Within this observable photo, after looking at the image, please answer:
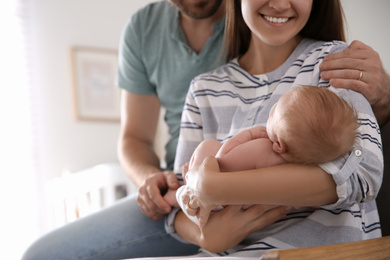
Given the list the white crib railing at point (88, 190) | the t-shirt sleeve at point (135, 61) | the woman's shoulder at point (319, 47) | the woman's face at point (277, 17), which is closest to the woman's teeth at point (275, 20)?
the woman's face at point (277, 17)

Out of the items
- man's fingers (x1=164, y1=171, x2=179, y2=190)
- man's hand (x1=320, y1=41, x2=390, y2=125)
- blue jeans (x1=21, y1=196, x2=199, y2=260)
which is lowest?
blue jeans (x1=21, y1=196, x2=199, y2=260)

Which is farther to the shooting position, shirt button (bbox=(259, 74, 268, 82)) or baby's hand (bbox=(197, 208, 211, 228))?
shirt button (bbox=(259, 74, 268, 82))

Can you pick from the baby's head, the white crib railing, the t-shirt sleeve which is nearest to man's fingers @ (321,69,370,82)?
the baby's head

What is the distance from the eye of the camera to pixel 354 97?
47.1 inches

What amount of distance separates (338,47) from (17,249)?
367 cm

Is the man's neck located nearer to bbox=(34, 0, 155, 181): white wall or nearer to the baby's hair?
the baby's hair

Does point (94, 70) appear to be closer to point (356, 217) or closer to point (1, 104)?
point (1, 104)

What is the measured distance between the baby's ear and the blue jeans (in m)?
0.68

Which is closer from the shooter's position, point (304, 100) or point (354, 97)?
point (304, 100)

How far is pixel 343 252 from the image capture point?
910mm

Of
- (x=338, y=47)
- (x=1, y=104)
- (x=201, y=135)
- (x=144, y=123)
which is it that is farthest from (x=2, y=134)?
(x=338, y=47)

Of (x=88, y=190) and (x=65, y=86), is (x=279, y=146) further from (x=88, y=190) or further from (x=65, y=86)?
(x=65, y=86)

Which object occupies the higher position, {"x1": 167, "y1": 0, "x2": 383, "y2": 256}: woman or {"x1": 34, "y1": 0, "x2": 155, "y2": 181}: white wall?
{"x1": 167, "y1": 0, "x2": 383, "y2": 256}: woman

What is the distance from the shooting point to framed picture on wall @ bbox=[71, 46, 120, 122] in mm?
4664
